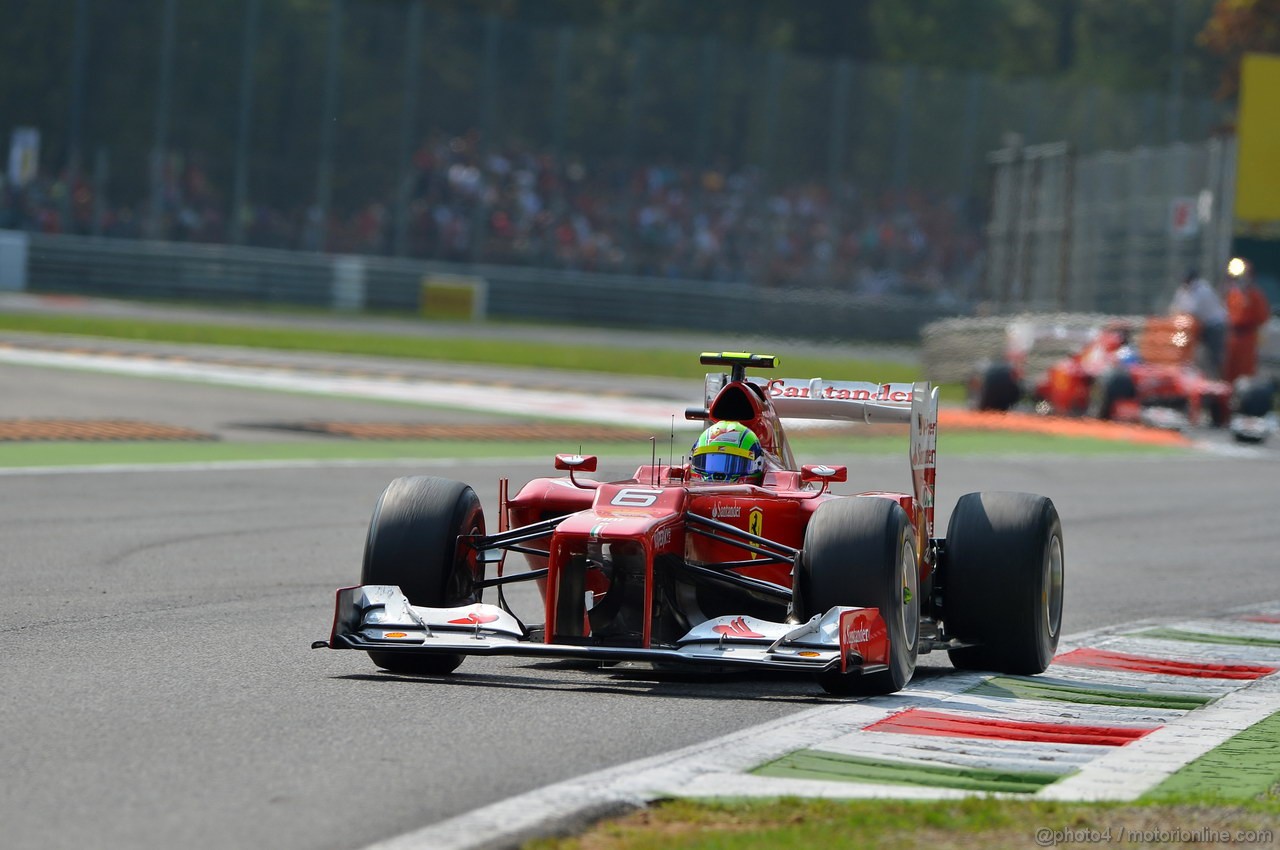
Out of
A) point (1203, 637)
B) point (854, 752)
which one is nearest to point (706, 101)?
point (1203, 637)

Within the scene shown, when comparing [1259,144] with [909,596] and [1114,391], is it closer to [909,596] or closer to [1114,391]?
[1114,391]

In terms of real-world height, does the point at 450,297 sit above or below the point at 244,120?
below

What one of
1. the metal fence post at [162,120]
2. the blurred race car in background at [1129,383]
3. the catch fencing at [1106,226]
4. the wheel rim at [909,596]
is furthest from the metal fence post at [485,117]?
the wheel rim at [909,596]

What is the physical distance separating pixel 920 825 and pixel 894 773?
0.82m

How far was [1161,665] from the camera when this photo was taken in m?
8.77

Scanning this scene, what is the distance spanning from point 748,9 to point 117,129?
83.6 ft

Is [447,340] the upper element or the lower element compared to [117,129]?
lower

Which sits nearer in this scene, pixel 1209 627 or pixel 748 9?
pixel 1209 627

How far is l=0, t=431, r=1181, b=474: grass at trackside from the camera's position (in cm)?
1584

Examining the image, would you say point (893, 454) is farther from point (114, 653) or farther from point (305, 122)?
point (305, 122)

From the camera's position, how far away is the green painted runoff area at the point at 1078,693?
7.62 metres

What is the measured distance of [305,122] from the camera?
35.8m

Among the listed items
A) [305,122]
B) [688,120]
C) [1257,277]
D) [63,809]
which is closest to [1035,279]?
[1257,277]

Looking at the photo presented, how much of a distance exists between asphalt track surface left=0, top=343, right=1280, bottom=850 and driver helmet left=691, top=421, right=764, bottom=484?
0.86m
